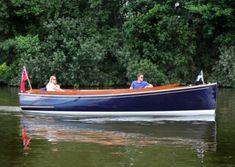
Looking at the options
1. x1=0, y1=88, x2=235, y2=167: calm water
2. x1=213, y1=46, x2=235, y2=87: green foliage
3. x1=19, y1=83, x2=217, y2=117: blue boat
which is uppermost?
x1=213, y1=46, x2=235, y2=87: green foliage

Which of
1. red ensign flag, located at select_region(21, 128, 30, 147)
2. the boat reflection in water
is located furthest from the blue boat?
red ensign flag, located at select_region(21, 128, 30, 147)

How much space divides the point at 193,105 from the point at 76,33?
66.1ft

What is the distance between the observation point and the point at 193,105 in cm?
1930

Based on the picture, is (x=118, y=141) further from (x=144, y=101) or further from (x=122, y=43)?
(x=122, y=43)

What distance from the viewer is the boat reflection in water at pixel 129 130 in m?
13.7

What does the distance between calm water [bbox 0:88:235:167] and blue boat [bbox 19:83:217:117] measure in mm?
573

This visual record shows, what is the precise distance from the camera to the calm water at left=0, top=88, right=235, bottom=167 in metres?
11.2

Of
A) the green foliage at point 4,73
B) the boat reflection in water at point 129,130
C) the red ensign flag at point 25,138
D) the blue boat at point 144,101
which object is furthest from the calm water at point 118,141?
the green foliage at point 4,73

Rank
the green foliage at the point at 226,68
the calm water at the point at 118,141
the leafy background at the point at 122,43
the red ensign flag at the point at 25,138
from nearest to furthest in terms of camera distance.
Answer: the calm water at the point at 118,141
the red ensign flag at the point at 25,138
the green foliage at the point at 226,68
the leafy background at the point at 122,43

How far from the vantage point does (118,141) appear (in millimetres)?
13742

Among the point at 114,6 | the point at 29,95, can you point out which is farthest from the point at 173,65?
the point at 29,95

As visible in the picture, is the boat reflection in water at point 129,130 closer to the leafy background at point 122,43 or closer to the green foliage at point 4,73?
the leafy background at point 122,43

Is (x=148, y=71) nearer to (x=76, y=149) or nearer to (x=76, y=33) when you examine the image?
(x=76, y=33)

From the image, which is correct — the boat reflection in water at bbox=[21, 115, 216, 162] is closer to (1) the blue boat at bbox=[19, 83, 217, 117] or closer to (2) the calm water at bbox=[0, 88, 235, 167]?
(2) the calm water at bbox=[0, 88, 235, 167]
